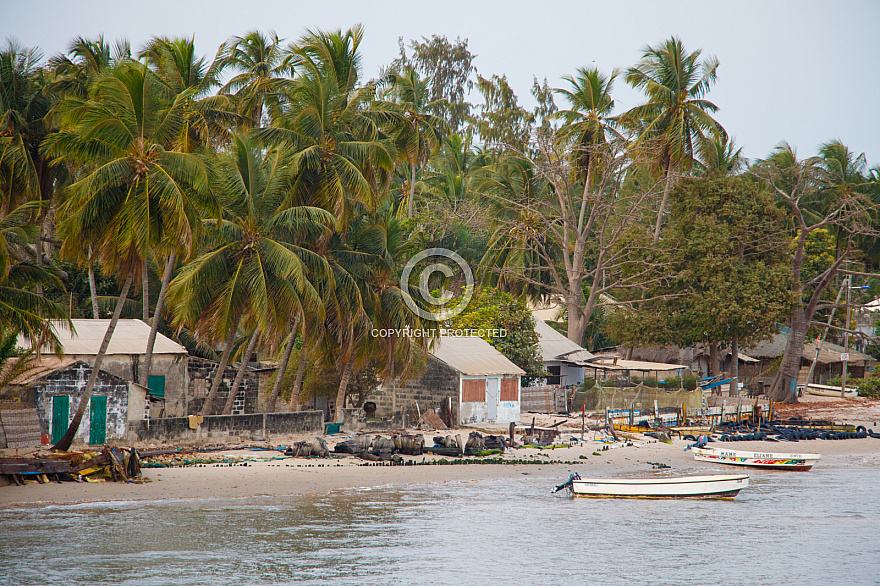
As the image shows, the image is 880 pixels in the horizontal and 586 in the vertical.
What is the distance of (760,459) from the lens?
87.4ft

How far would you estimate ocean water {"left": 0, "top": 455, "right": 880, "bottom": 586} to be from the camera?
14.2 meters

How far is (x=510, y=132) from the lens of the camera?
185 feet

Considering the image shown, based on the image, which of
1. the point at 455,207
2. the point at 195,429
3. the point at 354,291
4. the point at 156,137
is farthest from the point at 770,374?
the point at 156,137

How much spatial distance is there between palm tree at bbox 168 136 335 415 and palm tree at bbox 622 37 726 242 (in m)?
24.2

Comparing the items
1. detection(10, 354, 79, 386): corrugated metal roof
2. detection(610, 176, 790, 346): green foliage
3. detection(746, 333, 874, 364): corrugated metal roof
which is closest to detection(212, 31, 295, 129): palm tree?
detection(10, 354, 79, 386): corrugated metal roof

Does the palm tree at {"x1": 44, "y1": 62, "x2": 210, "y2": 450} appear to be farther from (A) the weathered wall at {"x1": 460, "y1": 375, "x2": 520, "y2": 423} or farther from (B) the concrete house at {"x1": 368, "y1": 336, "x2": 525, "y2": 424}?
(A) the weathered wall at {"x1": 460, "y1": 375, "x2": 520, "y2": 423}

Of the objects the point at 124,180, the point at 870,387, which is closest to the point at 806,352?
the point at 870,387

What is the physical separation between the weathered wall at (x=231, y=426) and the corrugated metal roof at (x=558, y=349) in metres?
15.8

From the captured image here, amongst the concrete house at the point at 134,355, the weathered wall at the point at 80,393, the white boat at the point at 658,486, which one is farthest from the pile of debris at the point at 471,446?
the weathered wall at the point at 80,393

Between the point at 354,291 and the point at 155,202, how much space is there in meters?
8.25

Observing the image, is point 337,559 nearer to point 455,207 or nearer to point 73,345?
point 73,345

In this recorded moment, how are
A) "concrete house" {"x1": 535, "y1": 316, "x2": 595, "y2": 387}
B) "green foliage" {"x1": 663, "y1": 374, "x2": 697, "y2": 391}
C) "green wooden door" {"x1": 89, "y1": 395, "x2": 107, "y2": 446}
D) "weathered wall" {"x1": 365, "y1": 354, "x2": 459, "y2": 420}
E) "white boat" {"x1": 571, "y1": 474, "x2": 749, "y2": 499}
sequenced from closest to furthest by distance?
"white boat" {"x1": 571, "y1": 474, "x2": 749, "y2": 499} → "green wooden door" {"x1": 89, "y1": 395, "x2": 107, "y2": 446} → "weathered wall" {"x1": 365, "y1": 354, "x2": 459, "y2": 420} → "concrete house" {"x1": 535, "y1": 316, "x2": 595, "y2": 387} → "green foliage" {"x1": 663, "y1": 374, "x2": 697, "y2": 391}

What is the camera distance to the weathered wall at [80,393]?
69.7ft

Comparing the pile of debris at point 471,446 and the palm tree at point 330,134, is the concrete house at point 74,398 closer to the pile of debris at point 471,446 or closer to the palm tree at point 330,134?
the palm tree at point 330,134
